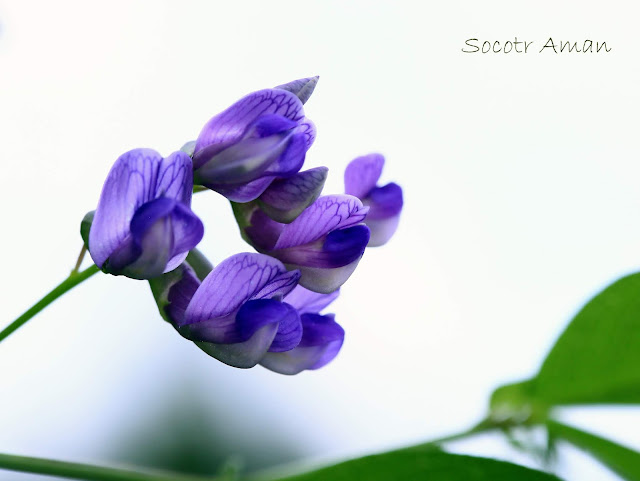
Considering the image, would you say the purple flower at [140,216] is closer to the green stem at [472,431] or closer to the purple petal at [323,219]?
the purple petal at [323,219]

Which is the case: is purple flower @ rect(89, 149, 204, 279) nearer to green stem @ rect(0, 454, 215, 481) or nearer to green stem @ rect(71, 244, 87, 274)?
green stem @ rect(71, 244, 87, 274)

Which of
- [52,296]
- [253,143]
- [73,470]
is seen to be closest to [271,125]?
[253,143]

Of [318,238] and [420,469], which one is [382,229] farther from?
[420,469]

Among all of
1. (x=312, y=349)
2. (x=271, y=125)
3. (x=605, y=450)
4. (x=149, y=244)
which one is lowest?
(x=605, y=450)

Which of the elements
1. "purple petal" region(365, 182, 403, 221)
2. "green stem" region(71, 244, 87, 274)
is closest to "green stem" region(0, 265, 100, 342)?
"green stem" region(71, 244, 87, 274)

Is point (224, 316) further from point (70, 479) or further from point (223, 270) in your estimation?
point (70, 479)

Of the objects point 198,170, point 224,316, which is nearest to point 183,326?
point 224,316

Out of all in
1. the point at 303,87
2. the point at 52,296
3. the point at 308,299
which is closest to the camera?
the point at 52,296
